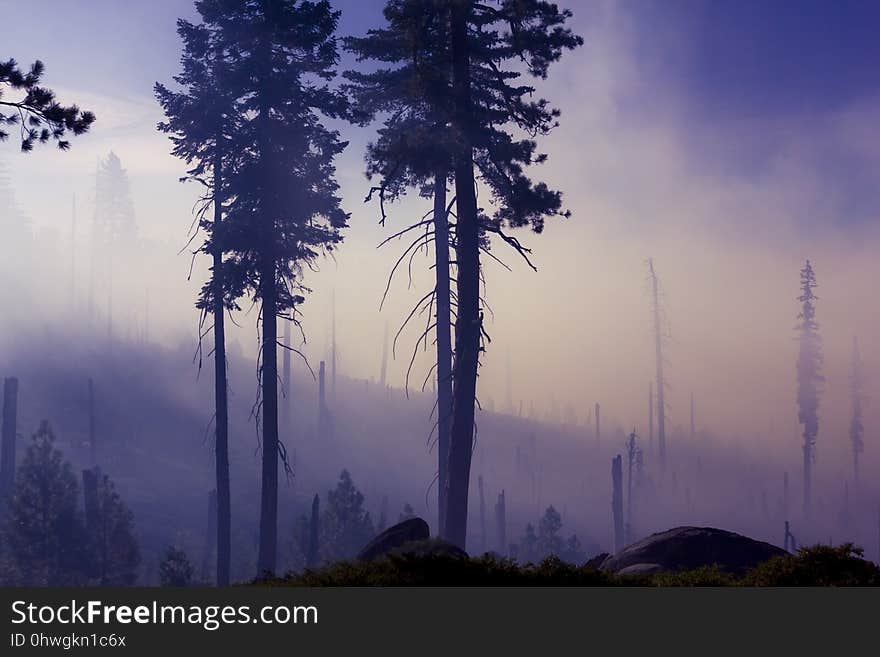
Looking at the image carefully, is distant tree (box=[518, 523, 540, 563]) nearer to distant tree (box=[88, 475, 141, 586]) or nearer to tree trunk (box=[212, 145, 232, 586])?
distant tree (box=[88, 475, 141, 586])

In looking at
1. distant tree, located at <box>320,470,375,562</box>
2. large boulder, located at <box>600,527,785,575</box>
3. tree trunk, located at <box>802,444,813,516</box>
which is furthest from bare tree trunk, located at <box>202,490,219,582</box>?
tree trunk, located at <box>802,444,813,516</box>

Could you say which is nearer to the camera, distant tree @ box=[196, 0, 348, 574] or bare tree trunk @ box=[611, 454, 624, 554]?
distant tree @ box=[196, 0, 348, 574]

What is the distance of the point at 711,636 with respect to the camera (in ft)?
25.6

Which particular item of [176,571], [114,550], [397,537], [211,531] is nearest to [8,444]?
[211,531]

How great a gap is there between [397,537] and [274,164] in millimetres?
13170

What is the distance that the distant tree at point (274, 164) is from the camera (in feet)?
80.8

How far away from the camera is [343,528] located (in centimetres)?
4491

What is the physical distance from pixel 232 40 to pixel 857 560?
854 inches

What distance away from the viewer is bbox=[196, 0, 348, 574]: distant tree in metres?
24.6

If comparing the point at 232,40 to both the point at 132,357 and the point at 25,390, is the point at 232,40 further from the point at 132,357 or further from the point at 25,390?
the point at 132,357

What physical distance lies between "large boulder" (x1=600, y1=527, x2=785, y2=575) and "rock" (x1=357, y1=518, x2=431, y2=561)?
3306 mm

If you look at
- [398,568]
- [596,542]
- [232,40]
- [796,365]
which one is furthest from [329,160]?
[596,542]

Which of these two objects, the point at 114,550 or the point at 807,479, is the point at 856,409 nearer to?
the point at 807,479

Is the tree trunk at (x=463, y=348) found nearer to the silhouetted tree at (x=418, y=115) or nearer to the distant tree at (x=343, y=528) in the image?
the silhouetted tree at (x=418, y=115)
